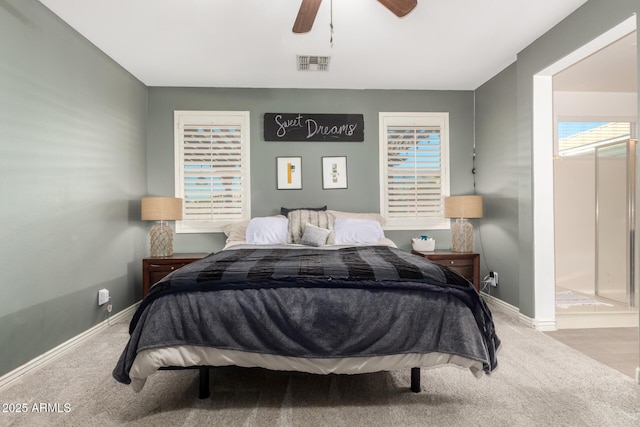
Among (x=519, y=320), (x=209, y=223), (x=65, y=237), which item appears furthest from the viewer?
(x=209, y=223)

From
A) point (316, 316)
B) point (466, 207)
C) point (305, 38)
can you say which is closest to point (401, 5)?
point (305, 38)

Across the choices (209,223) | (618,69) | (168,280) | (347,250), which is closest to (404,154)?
(347,250)

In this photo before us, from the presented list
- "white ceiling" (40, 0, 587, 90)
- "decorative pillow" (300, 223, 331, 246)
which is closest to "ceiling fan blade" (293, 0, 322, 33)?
"white ceiling" (40, 0, 587, 90)

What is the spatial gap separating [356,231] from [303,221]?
59cm

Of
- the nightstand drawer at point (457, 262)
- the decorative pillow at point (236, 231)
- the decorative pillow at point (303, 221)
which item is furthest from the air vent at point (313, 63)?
the nightstand drawer at point (457, 262)

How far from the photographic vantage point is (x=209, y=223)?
4195 millimetres

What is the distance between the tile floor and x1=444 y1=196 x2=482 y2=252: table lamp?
1.24m

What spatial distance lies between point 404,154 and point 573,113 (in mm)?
2119

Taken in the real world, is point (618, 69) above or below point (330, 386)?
above

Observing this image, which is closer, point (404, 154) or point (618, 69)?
point (618, 69)

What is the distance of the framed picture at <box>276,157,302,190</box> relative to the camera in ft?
14.0

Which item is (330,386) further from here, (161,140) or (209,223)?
(161,140)

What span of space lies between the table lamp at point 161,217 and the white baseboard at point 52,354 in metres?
0.77

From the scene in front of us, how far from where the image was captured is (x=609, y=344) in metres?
2.82
